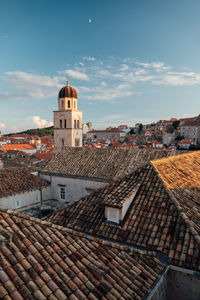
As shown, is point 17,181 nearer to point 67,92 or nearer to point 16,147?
point 67,92

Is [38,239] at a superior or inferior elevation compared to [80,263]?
superior

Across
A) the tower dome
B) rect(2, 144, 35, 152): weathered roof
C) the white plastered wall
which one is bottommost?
the white plastered wall

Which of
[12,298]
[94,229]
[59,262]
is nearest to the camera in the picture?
[12,298]

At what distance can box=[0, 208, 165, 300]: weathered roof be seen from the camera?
147 inches

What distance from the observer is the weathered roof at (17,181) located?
17.1 meters

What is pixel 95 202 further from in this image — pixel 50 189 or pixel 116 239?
pixel 50 189

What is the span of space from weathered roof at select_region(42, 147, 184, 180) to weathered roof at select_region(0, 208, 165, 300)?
10351mm

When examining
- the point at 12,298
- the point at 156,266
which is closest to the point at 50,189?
the point at 156,266

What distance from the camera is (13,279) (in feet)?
12.0

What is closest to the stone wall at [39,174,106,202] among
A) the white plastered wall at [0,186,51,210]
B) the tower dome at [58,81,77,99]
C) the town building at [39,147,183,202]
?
the town building at [39,147,183,202]

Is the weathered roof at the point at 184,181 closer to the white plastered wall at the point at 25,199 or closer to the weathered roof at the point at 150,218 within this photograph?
the weathered roof at the point at 150,218

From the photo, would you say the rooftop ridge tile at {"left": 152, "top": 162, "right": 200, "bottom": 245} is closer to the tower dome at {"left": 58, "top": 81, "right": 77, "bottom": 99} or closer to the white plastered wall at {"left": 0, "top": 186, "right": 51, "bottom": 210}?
the white plastered wall at {"left": 0, "top": 186, "right": 51, "bottom": 210}

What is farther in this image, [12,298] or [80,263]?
[80,263]

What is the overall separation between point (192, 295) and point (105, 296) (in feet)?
10.9
